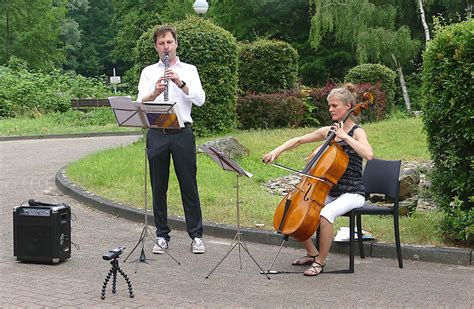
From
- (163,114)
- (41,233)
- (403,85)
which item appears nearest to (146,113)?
(163,114)

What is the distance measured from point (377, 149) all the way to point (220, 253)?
837 centimetres

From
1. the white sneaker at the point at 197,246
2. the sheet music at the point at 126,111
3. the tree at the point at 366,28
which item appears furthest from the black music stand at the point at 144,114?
the tree at the point at 366,28

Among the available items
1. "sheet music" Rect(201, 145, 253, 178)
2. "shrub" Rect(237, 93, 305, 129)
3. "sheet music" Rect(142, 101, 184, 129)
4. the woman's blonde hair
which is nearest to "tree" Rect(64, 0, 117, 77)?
"shrub" Rect(237, 93, 305, 129)

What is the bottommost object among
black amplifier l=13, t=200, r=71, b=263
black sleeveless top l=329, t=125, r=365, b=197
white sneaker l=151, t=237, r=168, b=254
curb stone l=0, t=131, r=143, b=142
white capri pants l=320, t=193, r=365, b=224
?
curb stone l=0, t=131, r=143, b=142

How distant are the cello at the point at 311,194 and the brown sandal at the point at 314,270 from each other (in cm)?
29

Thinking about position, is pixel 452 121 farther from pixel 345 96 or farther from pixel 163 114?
pixel 163 114

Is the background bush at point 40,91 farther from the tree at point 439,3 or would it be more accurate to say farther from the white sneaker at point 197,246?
the white sneaker at point 197,246

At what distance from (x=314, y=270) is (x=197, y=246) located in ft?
4.95

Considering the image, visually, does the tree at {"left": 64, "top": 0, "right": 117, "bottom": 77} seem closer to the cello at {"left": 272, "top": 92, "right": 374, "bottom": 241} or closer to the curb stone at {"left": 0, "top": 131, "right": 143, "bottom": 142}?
the curb stone at {"left": 0, "top": 131, "right": 143, "bottom": 142}

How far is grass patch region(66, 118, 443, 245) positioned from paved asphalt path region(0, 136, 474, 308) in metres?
0.74

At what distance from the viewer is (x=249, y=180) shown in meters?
12.9

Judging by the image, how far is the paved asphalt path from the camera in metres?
6.32

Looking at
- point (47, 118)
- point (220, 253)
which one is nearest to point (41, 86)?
point (47, 118)

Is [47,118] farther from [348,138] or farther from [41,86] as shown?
[348,138]
